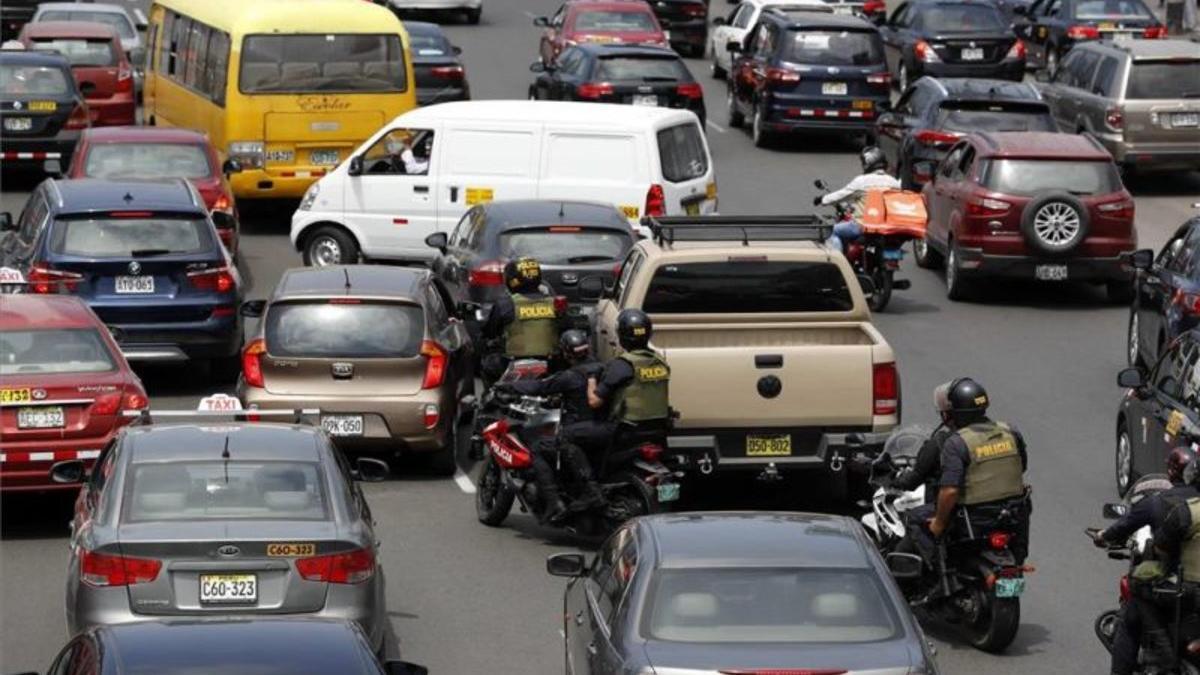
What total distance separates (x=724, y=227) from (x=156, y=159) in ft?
36.2

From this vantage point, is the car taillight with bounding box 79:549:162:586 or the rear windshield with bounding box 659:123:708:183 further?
the rear windshield with bounding box 659:123:708:183

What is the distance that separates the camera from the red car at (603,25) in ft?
142

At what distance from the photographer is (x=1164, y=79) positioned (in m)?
34.2

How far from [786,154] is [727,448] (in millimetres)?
21266

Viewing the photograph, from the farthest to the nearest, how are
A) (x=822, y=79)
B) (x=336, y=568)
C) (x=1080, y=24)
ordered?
(x=1080, y=24)
(x=822, y=79)
(x=336, y=568)

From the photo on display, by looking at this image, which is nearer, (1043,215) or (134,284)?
(134,284)

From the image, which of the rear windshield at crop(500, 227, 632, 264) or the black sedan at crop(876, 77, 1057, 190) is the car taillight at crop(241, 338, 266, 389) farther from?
the black sedan at crop(876, 77, 1057, 190)

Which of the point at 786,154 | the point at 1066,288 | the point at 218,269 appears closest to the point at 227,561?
the point at 218,269

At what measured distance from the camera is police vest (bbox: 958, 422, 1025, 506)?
14562 mm

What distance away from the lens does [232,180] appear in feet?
101

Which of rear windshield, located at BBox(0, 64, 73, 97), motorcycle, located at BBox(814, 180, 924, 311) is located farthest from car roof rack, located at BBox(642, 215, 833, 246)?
rear windshield, located at BBox(0, 64, 73, 97)

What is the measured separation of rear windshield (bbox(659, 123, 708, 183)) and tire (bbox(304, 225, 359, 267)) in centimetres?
347

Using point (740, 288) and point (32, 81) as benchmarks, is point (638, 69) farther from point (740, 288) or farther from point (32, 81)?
point (740, 288)

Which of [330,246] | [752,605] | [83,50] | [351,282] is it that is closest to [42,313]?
[351,282]
